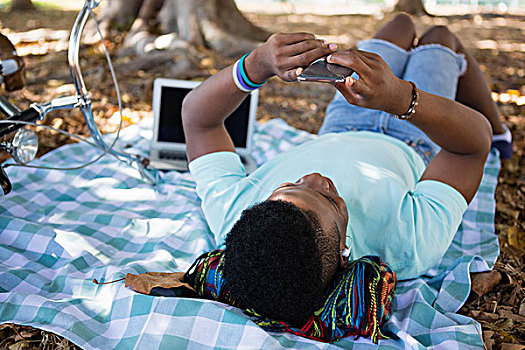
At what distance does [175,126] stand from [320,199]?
4.98 ft

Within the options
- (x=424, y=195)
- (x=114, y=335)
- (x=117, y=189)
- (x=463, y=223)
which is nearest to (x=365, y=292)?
(x=424, y=195)

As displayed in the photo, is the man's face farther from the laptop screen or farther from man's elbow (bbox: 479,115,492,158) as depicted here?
the laptop screen

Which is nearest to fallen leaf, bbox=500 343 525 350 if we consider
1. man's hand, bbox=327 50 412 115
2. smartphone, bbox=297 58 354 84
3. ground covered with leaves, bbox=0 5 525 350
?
ground covered with leaves, bbox=0 5 525 350

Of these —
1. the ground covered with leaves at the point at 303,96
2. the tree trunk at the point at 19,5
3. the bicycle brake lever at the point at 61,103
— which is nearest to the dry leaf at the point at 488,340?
the ground covered with leaves at the point at 303,96

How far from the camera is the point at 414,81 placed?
244 cm

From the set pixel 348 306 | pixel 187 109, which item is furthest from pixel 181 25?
pixel 348 306

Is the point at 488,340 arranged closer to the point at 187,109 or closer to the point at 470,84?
the point at 187,109

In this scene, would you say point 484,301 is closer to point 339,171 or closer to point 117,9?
point 339,171

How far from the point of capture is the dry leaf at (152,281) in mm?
1550

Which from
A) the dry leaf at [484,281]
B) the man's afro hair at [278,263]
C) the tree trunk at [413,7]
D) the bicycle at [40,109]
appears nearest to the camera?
the man's afro hair at [278,263]

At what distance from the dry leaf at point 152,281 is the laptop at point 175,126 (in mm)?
1085

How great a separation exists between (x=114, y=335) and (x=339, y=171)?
0.96 meters

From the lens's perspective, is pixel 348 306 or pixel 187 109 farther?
pixel 187 109

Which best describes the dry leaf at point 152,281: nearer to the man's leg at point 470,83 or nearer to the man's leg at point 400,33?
the man's leg at point 400,33
